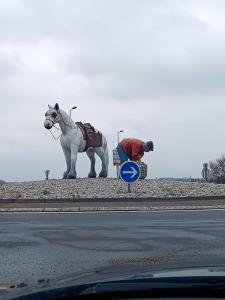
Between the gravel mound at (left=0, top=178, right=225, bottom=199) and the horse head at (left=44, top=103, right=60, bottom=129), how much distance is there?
2.86 meters

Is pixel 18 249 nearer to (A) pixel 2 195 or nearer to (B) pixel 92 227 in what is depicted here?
(B) pixel 92 227

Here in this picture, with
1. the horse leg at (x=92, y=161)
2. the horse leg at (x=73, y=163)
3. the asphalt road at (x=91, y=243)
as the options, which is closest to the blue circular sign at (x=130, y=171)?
the asphalt road at (x=91, y=243)

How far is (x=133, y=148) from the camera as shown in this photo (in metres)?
37.0

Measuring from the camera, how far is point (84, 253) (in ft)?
39.4

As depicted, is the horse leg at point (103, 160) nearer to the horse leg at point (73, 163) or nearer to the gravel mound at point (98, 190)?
the horse leg at point (73, 163)

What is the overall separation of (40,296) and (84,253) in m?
9.27

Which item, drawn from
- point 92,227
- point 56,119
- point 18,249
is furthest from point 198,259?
point 56,119

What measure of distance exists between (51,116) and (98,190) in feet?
15.9

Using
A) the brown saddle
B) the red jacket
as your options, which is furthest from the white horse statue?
the red jacket

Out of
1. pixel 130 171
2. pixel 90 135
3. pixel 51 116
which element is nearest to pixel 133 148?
pixel 90 135

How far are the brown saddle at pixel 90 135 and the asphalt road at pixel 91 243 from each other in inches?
686

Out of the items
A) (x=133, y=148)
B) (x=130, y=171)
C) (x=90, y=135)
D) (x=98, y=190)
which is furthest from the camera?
(x=90, y=135)

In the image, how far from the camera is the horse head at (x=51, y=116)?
34.5 metres

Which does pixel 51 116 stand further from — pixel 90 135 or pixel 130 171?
pixel 130 171
